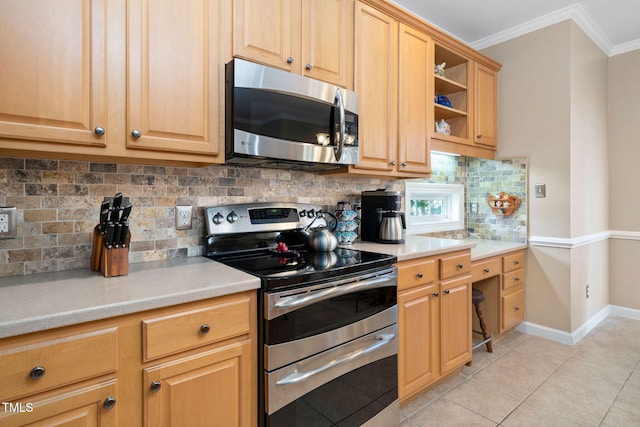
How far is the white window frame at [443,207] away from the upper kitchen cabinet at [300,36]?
1.29m

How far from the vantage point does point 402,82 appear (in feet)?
7.88

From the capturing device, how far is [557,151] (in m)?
2.95

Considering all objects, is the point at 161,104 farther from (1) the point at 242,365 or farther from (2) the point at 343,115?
(1) the point at 242,365

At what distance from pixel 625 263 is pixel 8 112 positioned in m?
4.92

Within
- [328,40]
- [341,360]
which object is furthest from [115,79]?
[341,360]

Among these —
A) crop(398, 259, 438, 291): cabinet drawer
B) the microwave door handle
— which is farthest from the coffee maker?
the microwave door handle

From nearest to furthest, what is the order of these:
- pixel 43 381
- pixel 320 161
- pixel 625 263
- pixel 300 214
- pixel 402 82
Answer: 1. pixel 43 381
2. pixel 320 161
3. pixel 300 214
4. pixel 402 82
5. pixel 625 263

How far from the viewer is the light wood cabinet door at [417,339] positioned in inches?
75.3

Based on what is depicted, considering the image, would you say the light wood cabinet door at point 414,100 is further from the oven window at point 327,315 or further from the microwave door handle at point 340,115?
the oven window at point 327,315

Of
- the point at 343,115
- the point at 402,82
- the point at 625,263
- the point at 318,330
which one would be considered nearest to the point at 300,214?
the point at 343,115

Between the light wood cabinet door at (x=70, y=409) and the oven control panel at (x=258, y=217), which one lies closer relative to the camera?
the light wood cabinet door at (x=70, y=409)

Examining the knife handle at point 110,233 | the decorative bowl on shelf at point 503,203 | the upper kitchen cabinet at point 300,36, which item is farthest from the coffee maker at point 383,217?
the knife handle at point 110,233

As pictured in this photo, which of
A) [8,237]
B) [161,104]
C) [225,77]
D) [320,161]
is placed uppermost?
[225,77]

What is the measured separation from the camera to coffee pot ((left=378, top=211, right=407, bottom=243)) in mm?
2281
